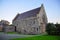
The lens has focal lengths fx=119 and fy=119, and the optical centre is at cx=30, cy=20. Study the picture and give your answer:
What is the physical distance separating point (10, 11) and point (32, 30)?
0.41 m

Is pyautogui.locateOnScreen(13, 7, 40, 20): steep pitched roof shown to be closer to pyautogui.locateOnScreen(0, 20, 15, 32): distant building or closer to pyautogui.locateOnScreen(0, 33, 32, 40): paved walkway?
pyautogui.locateOnScreen(0, 20, 15, 32): distant building

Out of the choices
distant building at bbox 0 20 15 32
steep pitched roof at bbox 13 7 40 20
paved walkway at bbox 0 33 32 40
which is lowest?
paved walkway at bbox 0 33 32 40

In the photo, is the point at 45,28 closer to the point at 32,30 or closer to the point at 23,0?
the point at 32,30

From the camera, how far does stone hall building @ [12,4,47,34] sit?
1.64 metres

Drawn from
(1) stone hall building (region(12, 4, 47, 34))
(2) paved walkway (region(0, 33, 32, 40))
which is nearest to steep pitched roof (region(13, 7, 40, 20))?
(1) stone hall building (region(12, 4, 47, 34))

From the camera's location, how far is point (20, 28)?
66.2 inches

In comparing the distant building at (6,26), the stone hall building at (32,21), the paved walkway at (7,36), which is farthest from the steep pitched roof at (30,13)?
the paved walkway at (7,36)

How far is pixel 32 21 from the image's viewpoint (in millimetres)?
1656

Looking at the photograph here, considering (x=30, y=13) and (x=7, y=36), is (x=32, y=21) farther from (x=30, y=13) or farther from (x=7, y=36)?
(x=7, y=36)

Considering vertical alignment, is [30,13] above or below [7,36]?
above

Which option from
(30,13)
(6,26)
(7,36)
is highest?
(30,13)

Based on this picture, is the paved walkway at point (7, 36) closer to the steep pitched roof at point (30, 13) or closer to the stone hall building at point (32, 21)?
the stone hall building at point (32, 21)

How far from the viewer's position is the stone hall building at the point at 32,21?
164 centimetres

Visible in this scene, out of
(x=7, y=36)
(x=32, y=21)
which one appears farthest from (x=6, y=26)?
(x=32, y=21)
